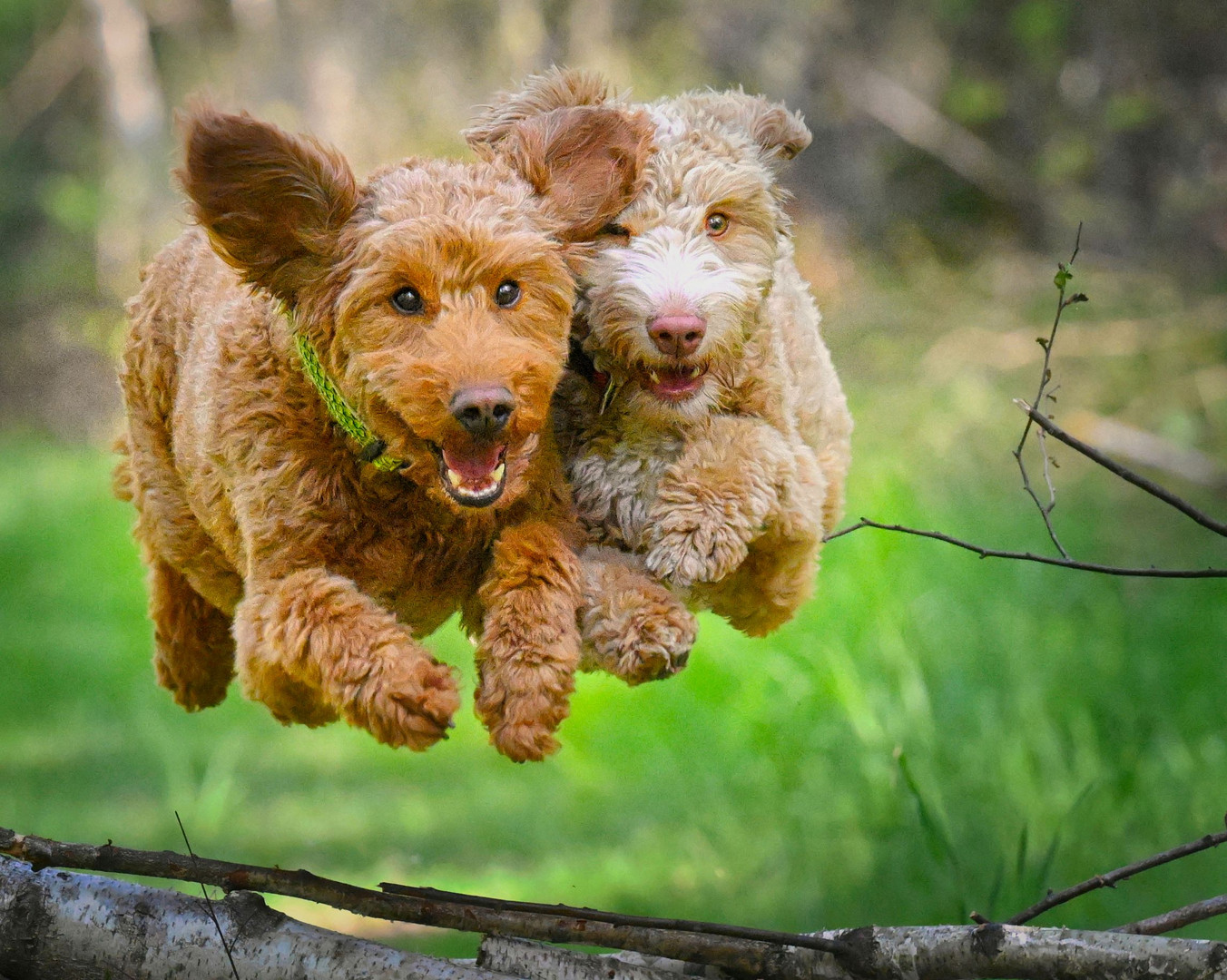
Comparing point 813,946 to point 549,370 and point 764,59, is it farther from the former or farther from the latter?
point 764,59

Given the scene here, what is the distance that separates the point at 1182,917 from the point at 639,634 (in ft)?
3.50

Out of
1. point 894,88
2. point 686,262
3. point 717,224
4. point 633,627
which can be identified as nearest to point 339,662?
point 633,627

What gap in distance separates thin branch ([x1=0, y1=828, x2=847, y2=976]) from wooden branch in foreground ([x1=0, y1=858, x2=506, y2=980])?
0.06 meters

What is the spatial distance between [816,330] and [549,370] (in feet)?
3.80

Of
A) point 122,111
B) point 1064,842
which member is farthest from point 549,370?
point 122,111

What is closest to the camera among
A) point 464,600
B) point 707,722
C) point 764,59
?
point 464,600

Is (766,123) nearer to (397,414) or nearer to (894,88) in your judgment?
(397,414)

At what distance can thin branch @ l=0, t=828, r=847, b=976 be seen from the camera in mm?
2482

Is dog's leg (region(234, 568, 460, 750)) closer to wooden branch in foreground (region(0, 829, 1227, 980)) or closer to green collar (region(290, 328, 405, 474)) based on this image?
green collar (region(290, 328, 405, 474))

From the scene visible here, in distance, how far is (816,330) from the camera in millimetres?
3371

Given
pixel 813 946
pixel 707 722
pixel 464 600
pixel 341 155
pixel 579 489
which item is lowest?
pixel 707 722

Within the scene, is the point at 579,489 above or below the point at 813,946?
above

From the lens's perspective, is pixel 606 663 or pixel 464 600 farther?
pixel 464 600

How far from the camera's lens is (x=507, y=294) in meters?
2.41
